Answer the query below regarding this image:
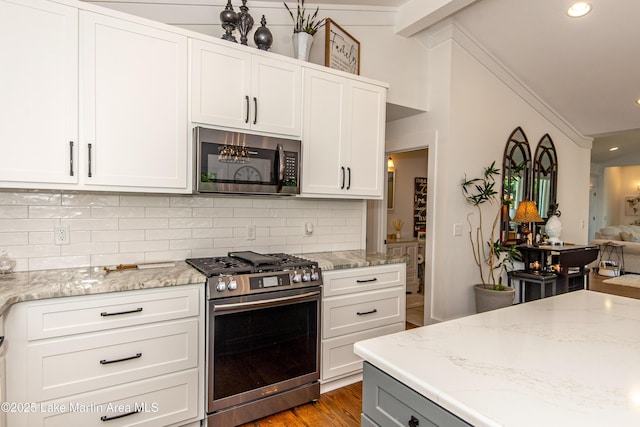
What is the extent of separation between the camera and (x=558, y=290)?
4023mm

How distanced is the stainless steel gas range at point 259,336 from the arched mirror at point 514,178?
2934mm

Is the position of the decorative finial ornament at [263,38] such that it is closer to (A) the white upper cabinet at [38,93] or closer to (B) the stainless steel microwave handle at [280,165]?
(B) the stainless steel microwave handle at [280,165]

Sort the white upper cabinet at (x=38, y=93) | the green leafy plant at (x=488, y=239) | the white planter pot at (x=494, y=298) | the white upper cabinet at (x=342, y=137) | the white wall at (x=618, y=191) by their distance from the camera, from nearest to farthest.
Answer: the white upper cabinet at (x=38, y=93), the white upper cabinet at (x=342, y=137), the white planter pot at (x=494, y=298), the green leafy plant at (x=488, y=239), the white wall at (x=618, y=191)

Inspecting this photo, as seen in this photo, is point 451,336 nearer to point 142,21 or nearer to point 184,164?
point 184,164

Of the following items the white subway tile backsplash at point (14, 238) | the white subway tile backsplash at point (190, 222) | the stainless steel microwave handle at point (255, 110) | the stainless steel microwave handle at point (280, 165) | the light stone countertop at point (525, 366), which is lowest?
the light stone countertop at point (525, 366)

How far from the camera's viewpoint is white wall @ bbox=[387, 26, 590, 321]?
369cm

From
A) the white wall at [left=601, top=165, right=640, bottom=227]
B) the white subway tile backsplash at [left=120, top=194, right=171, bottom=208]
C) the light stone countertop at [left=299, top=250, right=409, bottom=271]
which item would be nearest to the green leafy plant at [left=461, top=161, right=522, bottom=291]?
the light stone countertop at [left=299, top=250, right=409, bottom=271]

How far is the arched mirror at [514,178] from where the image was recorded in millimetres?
4270

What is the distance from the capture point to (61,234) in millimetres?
2199

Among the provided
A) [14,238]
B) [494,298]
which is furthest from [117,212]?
[494,298]

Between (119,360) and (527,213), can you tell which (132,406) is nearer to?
(119,360)

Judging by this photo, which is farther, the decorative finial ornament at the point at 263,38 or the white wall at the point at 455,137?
the white wall at the point at 455,137

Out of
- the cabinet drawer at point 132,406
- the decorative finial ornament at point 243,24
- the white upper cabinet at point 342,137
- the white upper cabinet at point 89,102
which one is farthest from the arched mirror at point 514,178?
the cabinet drawer at point 132,406

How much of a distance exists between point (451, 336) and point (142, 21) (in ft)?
7.56
